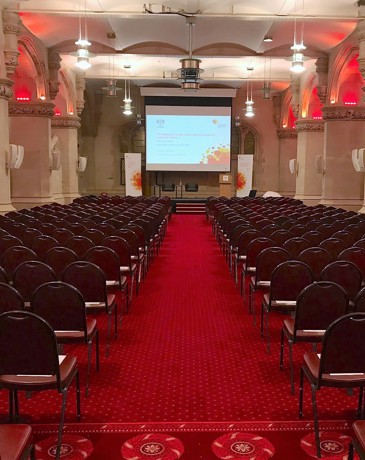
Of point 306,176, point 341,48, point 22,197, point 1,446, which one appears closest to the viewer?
point 1,446

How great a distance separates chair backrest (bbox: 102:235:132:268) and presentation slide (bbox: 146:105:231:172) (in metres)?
19.6

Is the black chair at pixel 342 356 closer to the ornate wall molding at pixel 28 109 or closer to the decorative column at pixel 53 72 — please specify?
the ornate wall molding at pixel 28 109

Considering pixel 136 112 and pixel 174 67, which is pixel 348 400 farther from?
pixel 136 112

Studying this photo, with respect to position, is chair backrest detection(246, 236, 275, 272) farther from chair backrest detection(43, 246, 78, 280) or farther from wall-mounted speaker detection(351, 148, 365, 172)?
wall-mounted speaker detection(351, 148, 365, 172)

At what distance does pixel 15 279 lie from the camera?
17.0 ft

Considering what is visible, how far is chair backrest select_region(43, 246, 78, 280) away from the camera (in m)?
6.23

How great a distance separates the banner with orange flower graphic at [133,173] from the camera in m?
26.3

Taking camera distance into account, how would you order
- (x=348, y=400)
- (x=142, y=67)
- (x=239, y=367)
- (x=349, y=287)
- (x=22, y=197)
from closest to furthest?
(x=348, y=400), (x=239, y=367), (x=349, y=287), (x=22, y=197), (x=142, y=67)

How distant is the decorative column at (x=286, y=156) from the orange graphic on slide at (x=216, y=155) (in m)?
3.96

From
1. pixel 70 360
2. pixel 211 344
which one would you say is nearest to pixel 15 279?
pixel 70 360

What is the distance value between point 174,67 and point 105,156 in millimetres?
8746

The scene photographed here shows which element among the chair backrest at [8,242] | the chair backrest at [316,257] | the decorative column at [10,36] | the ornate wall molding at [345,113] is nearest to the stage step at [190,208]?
the ornate wall molding at [345,113]

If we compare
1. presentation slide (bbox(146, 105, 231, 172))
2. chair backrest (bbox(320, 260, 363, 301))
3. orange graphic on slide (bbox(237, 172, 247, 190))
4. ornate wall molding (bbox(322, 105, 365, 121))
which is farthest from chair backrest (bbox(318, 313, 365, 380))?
orange graphic on slide (bbox(237, 172, 247, 190))

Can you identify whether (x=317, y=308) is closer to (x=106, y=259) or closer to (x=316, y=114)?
(x=106, y=259)
